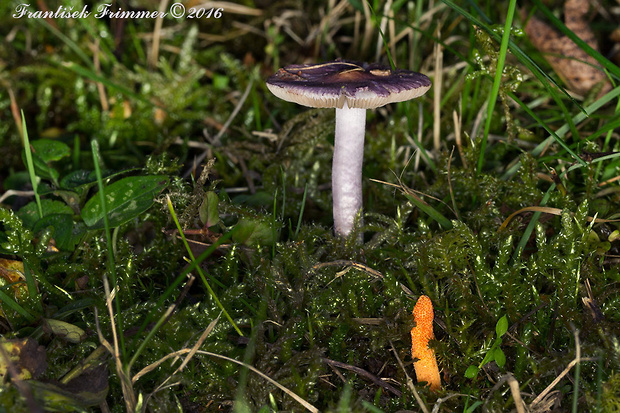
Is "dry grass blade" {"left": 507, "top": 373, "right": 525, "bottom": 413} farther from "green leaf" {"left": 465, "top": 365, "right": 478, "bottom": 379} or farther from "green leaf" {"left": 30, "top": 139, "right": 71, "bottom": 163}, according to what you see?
"green leaf" {"left": 30, "top": 139, "right": 71, "bottom": 163}

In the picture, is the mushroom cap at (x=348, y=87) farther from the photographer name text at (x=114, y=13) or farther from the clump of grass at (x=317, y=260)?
the photographer name text at (x=114, y=13)

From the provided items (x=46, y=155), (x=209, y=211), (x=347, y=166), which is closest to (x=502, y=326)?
(x=347, y=166)

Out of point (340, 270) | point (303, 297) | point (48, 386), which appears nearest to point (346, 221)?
point (340, 270)

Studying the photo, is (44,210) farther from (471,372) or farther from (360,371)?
(471,372)

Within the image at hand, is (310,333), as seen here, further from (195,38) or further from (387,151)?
(195,38)

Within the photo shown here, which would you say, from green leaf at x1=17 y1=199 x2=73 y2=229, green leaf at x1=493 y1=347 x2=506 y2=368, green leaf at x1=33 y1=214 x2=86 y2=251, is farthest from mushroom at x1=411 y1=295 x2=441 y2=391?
green leaf at x1=17 y1=199 x2=73 y2=229
